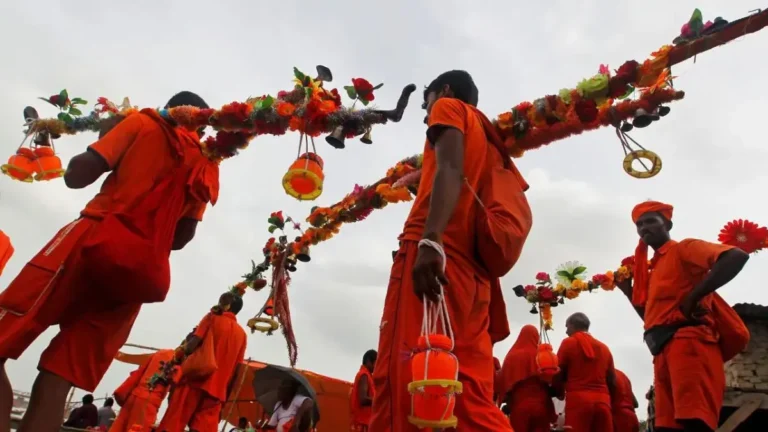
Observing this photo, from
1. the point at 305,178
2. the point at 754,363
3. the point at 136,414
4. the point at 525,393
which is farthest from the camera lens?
the point at 136,414

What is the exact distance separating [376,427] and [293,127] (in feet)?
8.05

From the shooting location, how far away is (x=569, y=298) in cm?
827

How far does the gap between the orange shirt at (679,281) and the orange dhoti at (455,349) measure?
6.71 ft

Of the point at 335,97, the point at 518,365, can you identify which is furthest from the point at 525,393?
the point at 335,97

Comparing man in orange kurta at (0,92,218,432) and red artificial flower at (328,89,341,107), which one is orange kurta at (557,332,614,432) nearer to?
red artificial flower at (328,89,341,107)

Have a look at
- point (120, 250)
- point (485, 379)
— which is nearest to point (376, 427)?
point (485, 379)

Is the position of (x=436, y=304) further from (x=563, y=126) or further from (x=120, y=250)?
(x=563, y=126)

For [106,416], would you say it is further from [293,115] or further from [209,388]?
[293,115]

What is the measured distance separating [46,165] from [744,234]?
6.97 meters

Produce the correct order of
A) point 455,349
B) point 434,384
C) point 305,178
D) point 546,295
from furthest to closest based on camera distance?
point 546,295, point 305,178, point 455,349, point 434,384

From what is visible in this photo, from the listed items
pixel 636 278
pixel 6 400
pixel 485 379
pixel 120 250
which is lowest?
pixel 6 400

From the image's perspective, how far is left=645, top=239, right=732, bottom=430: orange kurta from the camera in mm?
3410

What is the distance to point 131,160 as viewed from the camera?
9.52ft

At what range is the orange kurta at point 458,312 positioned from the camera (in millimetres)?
2029
